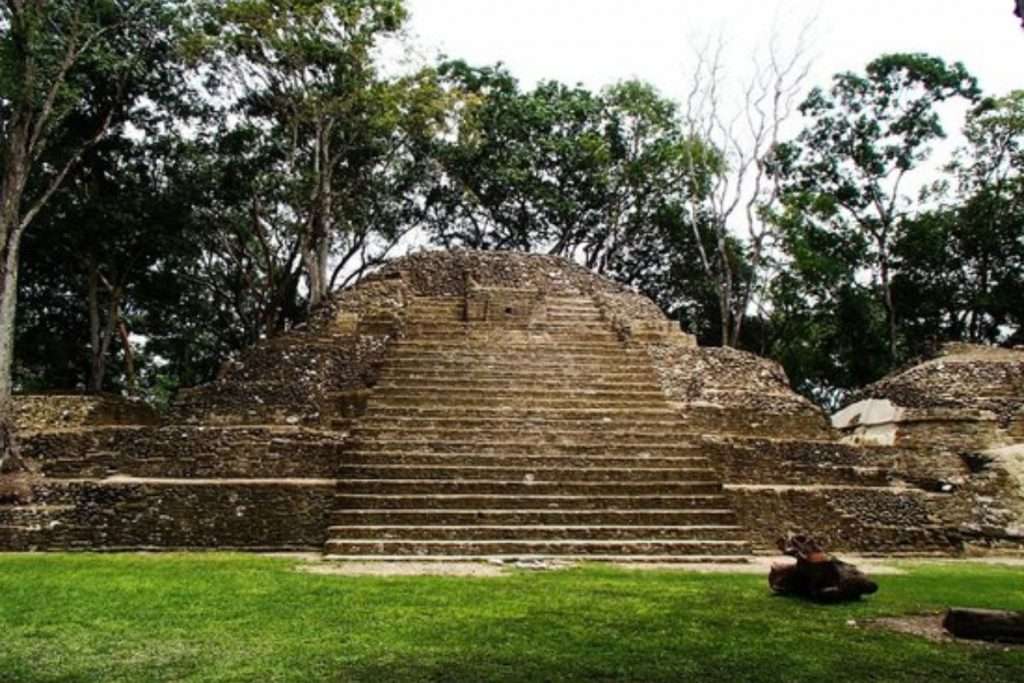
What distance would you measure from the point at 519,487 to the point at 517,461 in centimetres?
55

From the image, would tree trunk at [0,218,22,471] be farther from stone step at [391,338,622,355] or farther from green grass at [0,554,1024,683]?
stone step at [391,338,622,355]

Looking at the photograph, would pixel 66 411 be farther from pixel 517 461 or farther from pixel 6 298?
pixel 517 461

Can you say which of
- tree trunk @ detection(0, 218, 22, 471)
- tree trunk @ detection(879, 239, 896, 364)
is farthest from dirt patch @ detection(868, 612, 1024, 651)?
tree trunk @ detection(879, 239, 896, 364)

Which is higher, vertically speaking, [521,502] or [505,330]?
[505,330]

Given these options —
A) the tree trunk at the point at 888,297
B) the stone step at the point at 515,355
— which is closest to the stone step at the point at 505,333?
the stone step at the point at 515,355

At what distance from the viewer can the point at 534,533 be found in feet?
34.4

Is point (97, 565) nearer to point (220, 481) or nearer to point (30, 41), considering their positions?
point (220, 481)

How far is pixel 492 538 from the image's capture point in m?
10.3

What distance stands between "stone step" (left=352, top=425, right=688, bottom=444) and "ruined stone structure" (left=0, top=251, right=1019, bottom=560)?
31 millimetres

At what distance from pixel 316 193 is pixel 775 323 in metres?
16.3

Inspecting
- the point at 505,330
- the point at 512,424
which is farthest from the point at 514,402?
the point at 505,330

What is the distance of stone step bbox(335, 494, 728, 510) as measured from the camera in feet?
35.3

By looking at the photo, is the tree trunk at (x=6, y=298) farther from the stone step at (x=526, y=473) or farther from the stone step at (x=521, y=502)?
the stone step at (x=521, y=502)

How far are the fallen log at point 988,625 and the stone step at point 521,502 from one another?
5487 millimetres
